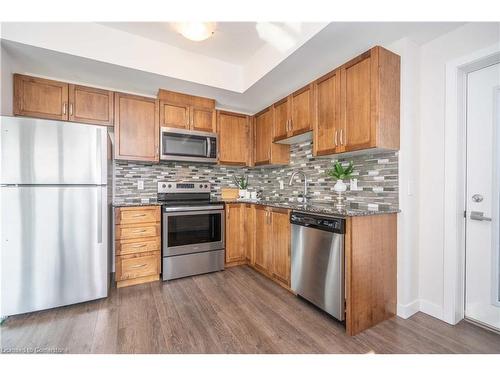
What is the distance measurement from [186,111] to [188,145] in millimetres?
470

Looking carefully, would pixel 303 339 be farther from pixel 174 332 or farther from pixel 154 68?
pixel 154 68

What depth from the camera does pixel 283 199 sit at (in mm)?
3432

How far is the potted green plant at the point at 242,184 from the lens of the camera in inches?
143

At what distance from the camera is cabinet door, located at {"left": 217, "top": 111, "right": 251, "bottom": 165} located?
11.0 ft

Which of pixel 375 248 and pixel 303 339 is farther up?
pixel 375 248

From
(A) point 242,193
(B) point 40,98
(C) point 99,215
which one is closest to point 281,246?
(A) point 242,193

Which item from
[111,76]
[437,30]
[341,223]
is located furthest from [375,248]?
[111,76]

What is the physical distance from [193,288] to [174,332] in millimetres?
780

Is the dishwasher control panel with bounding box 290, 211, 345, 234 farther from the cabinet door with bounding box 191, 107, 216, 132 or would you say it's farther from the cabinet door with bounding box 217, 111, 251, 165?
the cabinet door with bounding box 191, 107, 216, 132

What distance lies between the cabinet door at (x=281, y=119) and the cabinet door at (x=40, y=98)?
2.48m

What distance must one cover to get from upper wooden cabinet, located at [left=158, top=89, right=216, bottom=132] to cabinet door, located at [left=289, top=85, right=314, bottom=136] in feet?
3.87

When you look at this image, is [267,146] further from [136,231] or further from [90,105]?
[90,105]

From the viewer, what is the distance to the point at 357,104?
1944 mm

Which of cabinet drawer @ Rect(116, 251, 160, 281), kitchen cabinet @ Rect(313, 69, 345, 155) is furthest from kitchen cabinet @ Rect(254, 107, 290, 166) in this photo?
cabinet drawer @ Rect(116, 251, 160, 281)
